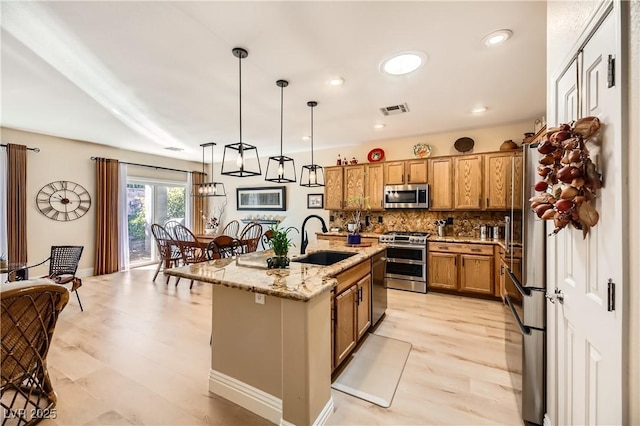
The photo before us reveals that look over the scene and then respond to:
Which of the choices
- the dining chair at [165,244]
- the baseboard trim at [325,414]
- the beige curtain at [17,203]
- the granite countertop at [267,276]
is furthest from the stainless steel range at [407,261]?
the beige curtain at [17,203]

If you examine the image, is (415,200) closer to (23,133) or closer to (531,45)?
(531,45)

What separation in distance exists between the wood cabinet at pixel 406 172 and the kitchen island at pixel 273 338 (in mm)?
3122

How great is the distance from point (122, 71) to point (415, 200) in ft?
14.2

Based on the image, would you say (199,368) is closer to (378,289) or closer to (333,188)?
(378,289)

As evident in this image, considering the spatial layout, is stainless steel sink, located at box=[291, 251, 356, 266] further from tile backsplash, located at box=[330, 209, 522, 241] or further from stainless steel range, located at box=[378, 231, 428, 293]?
tile backsplash, located at box=[330, 209, 522, 241]

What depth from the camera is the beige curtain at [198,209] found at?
721 centimetres

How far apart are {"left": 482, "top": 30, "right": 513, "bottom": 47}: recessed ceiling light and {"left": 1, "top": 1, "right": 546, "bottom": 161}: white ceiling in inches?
1.8

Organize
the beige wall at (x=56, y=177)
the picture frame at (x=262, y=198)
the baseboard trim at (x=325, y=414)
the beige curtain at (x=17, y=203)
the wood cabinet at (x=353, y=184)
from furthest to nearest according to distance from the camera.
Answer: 1. the picture frame at (x=262, y=198)
2. the wood cabinet at (x=353, y=184)
3. the beige wall at (x=56, y=177)
4. the beige curtain at (x=17, y=203)
5. the baseboard trim at (x=325, y=414)

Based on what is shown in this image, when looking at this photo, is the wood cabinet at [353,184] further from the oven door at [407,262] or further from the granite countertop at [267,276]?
the granite countertop at [267,276]

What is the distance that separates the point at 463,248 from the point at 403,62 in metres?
2.93

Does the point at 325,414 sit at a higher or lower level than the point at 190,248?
lower

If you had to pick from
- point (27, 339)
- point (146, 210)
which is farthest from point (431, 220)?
point (146, 210)

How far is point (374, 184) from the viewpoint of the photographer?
5070mm

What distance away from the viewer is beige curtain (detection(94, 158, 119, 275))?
532cm
